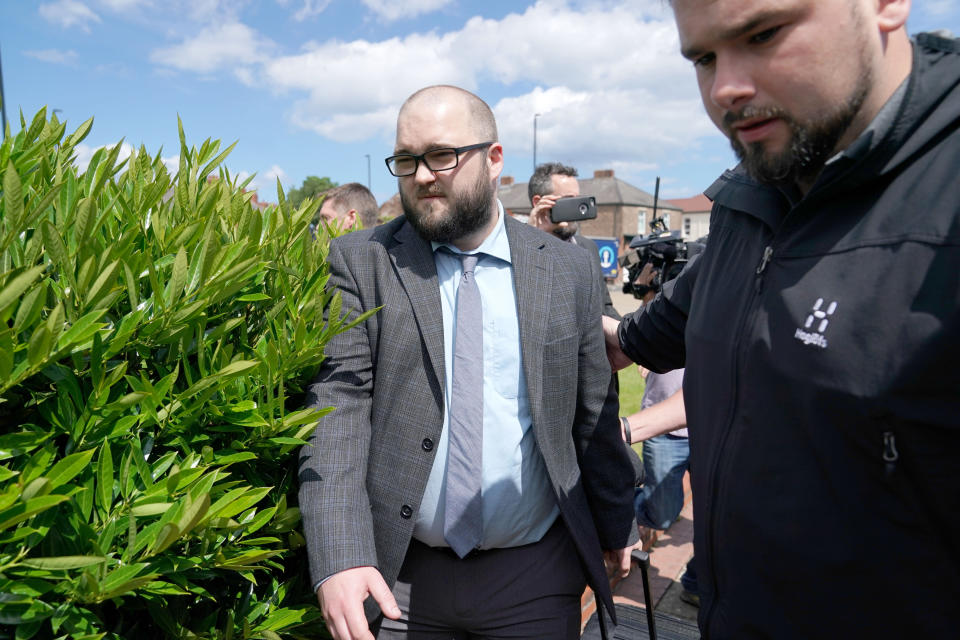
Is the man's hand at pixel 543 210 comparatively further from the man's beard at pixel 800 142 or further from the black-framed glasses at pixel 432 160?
the man's beard at pixel 800 142

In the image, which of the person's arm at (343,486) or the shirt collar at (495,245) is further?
the shirt collar at (495,245)

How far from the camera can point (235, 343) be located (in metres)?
1.77

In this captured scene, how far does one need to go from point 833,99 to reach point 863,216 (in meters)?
0.24

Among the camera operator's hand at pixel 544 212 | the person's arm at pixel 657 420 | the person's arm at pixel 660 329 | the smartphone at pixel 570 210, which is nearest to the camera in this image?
the person's arm at pixel 660 329

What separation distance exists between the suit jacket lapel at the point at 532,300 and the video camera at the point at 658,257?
1916 millimetres

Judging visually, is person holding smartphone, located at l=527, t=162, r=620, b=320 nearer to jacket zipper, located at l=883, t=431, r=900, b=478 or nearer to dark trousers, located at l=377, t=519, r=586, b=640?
dark trousers, located at l=377, t=519, r=586, b=640

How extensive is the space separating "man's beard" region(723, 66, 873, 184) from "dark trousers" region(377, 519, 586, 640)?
1547 millimetres

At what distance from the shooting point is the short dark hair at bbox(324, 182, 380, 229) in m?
6.18

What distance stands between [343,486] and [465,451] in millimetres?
473

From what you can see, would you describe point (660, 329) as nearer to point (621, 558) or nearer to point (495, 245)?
point (495, 245)

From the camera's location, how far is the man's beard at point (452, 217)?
7.88 feet

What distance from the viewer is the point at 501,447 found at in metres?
2.28

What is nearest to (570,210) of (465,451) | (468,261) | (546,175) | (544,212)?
(544,212)

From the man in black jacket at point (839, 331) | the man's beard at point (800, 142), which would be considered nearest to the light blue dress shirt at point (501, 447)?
the man in black jacket at point (839, 331)
